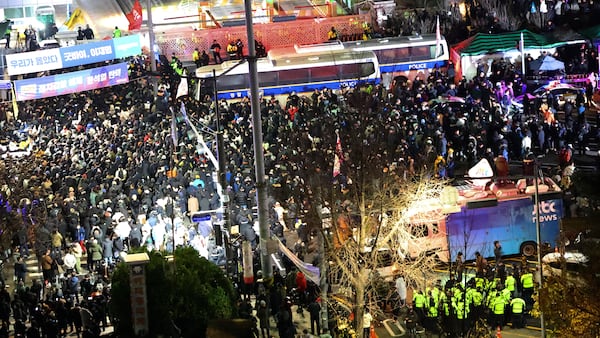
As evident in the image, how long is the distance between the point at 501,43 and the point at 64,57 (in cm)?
1919

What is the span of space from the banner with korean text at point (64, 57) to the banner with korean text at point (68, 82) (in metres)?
1.62

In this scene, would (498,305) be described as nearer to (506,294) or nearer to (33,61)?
(506,294)

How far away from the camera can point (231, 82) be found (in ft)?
154

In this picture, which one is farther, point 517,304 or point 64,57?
point 64,57

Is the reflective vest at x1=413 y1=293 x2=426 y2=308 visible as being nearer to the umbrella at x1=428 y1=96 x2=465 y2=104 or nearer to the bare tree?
the bare tree

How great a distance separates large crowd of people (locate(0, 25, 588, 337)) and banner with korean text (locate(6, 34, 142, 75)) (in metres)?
2.40

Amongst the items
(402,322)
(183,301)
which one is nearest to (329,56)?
(402,322)

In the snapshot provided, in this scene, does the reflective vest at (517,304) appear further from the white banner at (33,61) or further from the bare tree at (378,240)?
the white banner at (33,61)

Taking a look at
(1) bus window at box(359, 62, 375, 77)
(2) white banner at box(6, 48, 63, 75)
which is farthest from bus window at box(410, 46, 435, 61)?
(2) white banner at box(6, 48, 63, 75)

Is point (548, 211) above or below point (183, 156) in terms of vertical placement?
below

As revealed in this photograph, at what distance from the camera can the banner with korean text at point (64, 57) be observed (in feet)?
138

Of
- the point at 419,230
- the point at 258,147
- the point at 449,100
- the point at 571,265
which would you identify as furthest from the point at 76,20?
the point at 571,265

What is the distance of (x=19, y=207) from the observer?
3188 cm

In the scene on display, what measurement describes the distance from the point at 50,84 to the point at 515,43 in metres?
20.7
